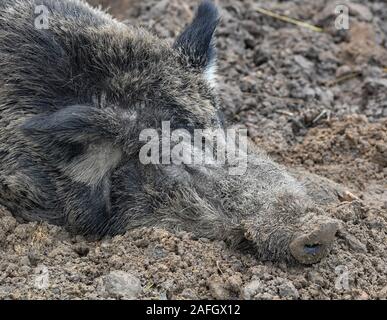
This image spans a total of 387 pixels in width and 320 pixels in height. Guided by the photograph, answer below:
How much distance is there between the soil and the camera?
13.7 feet

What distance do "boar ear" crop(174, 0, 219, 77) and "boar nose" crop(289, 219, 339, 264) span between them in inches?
55.4

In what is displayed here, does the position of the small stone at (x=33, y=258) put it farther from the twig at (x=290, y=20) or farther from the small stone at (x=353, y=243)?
the twig at (x=290, y=20)

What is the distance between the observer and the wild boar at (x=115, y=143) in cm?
440

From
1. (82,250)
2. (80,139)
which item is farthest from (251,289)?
(80,139)

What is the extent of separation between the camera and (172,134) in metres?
4.59

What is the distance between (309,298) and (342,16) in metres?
4.16

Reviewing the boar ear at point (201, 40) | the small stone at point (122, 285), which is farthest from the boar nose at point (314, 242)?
the boar ear at point (201, 40)

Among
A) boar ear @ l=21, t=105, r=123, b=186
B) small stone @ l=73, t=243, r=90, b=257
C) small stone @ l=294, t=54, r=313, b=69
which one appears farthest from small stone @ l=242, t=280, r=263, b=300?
small stone @ l=294, t=54, r=313, b=69

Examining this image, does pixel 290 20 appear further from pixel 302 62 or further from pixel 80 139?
pixel 80 139

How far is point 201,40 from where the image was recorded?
16.7 ft

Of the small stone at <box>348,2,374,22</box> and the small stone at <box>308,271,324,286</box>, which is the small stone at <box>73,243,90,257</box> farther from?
the small stone at <box>348,2,374,22</box>

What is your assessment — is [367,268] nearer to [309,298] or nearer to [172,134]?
[309,298]

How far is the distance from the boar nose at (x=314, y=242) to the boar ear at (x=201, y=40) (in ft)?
4.61

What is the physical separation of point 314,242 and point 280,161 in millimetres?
1937
